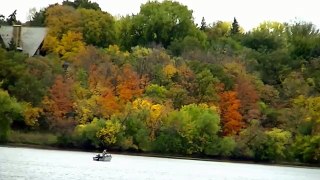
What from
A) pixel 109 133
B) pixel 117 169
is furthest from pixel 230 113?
pixel 117 169

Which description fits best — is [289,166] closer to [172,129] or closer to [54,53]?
[172,129]

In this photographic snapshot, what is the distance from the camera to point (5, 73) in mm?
82500

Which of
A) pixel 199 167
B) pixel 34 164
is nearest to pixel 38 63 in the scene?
pixel 199 167

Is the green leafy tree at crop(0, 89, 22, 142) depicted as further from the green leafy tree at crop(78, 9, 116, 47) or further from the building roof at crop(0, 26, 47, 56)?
the green leafy tree at crop(78, 9, 116, 47)

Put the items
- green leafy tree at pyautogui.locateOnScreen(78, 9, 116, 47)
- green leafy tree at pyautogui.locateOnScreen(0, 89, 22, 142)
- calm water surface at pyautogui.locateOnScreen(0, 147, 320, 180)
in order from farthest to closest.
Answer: green leafy tree at pyautogui.locateOnScreen(78, 9, 116, 47) < green leafy tree at pyautogui.locateOnScreen(0, 89, 22, 142) < calm water surface at pyautogui.locateOnScreen(0, 147, 320, 180)

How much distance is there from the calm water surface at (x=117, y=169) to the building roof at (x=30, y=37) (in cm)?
3185

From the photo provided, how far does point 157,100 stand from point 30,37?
2817cm

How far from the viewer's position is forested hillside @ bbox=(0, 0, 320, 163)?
8144 cm

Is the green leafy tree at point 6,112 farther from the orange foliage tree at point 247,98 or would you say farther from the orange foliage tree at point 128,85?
the orange foliage tree at point 247,98

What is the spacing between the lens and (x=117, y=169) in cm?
6016

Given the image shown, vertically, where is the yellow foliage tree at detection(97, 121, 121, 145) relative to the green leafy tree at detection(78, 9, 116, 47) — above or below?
below

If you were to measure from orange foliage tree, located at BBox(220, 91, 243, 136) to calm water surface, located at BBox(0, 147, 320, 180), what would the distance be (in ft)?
25.2

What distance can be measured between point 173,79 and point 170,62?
2952 millimetres

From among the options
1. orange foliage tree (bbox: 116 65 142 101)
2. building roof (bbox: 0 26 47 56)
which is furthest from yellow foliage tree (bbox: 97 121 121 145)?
building roof (bbox: 0 26 47 56)
